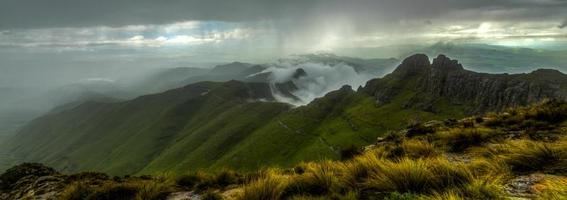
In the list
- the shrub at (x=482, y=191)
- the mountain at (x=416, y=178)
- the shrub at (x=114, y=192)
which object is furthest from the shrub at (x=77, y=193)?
the shrub at (x=482, y=191)

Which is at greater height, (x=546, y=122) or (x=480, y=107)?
(x=546, y=122)

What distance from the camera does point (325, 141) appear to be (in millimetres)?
189625

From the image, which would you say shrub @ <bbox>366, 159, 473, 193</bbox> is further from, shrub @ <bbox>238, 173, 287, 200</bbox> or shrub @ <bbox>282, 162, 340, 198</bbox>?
shrub @ <bbox>238, 173, 287, 200</bbox>

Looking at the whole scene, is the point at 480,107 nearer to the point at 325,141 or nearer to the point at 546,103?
the point at 325,141

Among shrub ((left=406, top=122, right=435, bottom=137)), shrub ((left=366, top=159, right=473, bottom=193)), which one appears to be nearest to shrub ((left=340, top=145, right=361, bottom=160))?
shrub ((left=406, top=122, right=435, bottom=137))

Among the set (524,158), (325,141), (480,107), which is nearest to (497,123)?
(524,158)

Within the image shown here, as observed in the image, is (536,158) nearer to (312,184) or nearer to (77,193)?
(312,184)

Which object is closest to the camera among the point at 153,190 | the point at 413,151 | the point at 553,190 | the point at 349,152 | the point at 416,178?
the point at 553,190

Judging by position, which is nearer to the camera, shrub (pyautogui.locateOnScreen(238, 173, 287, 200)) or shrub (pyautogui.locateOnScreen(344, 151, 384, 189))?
shrub (pyautogui.locateOnScreen(238, 173, 287, 200))

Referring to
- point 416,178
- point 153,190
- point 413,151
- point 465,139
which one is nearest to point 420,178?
point 416,178

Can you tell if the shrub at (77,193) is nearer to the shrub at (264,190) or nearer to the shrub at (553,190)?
the shrub at (264,190)

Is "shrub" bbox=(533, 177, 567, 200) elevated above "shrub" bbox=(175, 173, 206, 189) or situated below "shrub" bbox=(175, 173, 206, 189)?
above

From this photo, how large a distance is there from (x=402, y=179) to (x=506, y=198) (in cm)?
209

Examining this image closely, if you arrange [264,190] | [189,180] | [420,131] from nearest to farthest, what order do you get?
[264,190], [189,180], [420,131]
